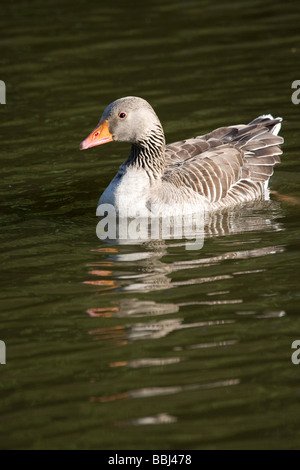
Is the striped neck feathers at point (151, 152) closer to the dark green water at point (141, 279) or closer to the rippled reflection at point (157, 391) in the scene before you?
the dark green water at point (141, 279)

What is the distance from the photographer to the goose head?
10.9m

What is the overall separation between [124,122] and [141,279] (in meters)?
2.64

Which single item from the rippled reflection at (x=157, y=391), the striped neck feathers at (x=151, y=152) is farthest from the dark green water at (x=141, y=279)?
the striped neck feathers at (x=151, y=152)

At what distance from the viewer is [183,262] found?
9594mm

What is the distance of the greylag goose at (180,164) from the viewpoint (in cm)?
1095

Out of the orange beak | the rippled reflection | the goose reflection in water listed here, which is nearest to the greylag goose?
the orange beak

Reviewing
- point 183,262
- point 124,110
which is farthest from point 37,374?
point 124,110

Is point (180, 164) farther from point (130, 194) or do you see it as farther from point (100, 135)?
point (100, 135)

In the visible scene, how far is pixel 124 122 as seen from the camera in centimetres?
1093

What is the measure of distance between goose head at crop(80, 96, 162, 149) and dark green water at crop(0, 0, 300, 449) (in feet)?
3.93

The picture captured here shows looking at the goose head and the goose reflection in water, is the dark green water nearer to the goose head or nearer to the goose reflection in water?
the goose reflection in water

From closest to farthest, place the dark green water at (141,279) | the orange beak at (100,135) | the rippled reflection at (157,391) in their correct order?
1. the dark green water at (141,279)
2. the rippled reflection at (157,391)
3. the orange beak at (100,135)

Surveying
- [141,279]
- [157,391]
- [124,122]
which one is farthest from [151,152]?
[157,391]
